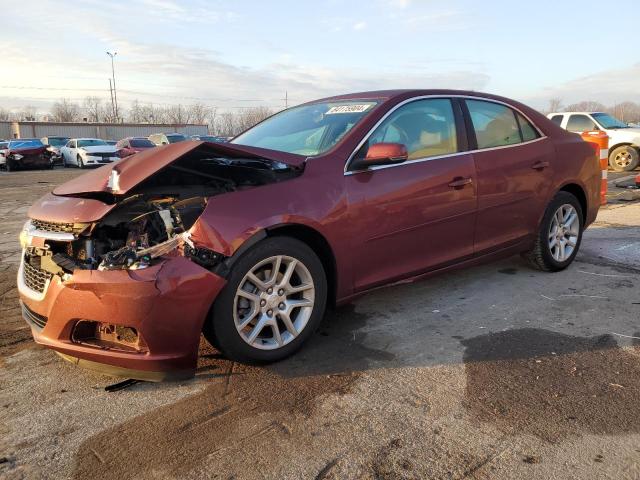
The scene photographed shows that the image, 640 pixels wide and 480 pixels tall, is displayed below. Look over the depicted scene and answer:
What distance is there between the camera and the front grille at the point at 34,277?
295 cm

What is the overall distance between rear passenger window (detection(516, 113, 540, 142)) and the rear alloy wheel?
41.4ft

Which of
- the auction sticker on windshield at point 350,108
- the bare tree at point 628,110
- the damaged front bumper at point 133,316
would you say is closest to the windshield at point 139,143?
the auction sticker on windshield at point 350,108

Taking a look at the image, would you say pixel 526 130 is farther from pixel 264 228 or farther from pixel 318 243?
pixel 264 228

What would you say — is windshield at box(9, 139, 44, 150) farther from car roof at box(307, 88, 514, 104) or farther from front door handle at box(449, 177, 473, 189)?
front door handle at box(449, 177, 473, 189)

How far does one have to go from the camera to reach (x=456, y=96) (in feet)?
13.9

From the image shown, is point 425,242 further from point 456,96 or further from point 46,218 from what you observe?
point 46,218

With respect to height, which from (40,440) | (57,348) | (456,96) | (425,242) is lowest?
(40,440)

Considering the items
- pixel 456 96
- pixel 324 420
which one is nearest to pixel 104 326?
pixel 324 420

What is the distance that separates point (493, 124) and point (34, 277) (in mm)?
3684

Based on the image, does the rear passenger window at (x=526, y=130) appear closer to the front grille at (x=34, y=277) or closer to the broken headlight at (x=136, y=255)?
the broken headlight at (x=136, y=255)

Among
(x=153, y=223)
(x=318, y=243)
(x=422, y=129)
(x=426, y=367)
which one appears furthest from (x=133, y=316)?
(x=422, y=129)

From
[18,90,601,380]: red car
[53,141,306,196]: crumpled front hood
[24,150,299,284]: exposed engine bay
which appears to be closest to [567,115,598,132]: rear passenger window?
[18,90,601,380]: red car

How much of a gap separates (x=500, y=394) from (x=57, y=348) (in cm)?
243

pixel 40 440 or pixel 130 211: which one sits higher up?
pixel 130 211
